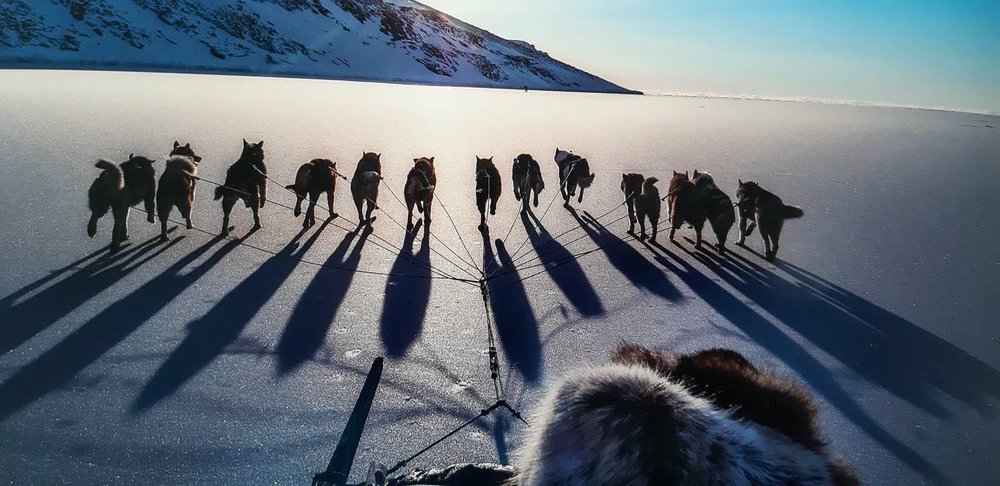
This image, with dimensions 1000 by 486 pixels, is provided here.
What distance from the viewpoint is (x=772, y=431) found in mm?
958

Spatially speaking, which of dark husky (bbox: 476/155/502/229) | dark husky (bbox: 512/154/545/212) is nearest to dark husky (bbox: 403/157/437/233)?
dark husky (bbox: 476/155/502/229)

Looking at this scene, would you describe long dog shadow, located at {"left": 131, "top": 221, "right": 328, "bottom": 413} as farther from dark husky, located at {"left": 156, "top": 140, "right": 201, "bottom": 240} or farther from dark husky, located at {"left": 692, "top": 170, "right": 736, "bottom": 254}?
dark husky, located at {"left": 692, "top": 170, "right": 736, "bottom": 254}

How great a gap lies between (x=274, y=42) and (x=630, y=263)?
79437 mm

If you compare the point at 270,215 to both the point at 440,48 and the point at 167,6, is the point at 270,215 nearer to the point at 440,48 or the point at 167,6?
the point at 167,6

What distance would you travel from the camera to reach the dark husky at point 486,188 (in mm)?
6770

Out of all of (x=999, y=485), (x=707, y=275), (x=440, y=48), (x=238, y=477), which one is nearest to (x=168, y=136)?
(x=707, y=275)

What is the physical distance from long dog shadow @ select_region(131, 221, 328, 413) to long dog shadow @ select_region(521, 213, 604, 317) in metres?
2.17

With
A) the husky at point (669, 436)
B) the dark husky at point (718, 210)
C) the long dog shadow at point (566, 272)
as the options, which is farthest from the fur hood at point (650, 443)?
the dark husky at point (718, 210)

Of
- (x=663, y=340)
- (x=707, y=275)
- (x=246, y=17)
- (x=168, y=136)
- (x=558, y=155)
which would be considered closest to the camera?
(x=663, y=340)

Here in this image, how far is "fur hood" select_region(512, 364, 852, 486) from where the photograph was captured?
33.4 inches

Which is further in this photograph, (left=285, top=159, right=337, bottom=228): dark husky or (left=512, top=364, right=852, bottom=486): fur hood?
(left=285, top=159, right=337, bottom=228): dark husky

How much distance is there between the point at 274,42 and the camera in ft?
247

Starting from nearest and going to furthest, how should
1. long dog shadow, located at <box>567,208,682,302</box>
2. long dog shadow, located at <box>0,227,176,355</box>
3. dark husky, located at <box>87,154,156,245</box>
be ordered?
long dog shadow, located at <box>0,227,176,355</box> < long dog shadow, located at <box>567,208,682,302</box> < dark husky, located at <box>87,154,156,245</box>

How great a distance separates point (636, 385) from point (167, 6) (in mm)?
89810
